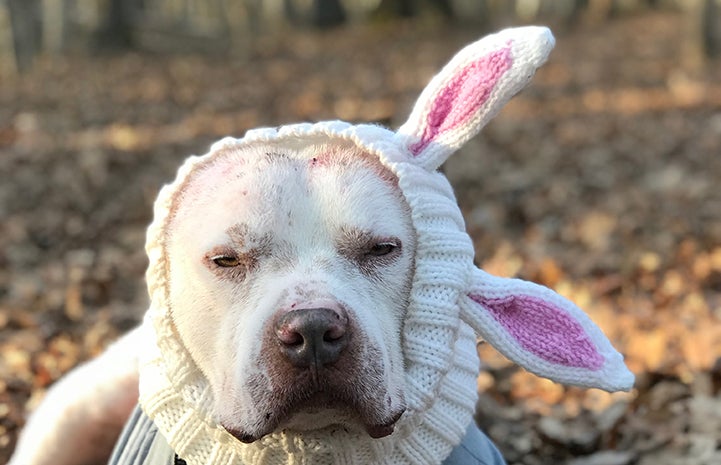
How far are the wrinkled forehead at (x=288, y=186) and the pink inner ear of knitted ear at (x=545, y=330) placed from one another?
35 cm

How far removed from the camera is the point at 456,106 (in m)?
2.44

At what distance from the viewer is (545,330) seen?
239 centimetres

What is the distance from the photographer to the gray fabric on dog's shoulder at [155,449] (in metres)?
2.63

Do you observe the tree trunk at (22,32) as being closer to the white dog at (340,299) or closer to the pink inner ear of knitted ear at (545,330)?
the white dog at (340,299)

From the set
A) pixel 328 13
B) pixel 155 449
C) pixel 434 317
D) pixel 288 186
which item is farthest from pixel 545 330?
pixel 328 13

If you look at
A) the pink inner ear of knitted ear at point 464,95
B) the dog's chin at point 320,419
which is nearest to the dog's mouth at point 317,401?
the dog's chin at point 320,419

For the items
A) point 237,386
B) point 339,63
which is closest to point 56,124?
point 339,63

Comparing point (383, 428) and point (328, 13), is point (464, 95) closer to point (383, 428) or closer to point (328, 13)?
point (383, 428)

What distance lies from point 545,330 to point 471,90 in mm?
595

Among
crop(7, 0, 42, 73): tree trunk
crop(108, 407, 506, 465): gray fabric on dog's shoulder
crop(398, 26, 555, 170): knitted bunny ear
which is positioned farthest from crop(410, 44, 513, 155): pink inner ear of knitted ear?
crop(7, 0, 42, 73): tree trunk

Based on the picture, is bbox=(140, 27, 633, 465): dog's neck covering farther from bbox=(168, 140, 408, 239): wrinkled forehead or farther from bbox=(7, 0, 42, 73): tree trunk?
bbox=(7, 0, 42, 73): tree trunk

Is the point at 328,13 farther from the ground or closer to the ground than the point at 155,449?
closer to the ground

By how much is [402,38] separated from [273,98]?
13.6 metres

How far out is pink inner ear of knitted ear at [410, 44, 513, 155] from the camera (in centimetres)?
239
